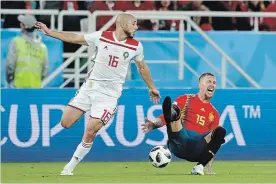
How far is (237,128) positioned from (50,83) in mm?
4020

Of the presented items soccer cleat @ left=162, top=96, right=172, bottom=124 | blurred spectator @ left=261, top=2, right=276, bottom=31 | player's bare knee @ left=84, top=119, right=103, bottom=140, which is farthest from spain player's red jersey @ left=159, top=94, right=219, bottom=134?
blurred spectator @ left=261, top=2, right=276, bottom=31

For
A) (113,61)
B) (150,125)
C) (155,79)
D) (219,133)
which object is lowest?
(155,79)

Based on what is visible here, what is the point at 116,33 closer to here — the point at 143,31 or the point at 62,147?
the point at 62,147

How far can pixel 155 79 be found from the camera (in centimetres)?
2259

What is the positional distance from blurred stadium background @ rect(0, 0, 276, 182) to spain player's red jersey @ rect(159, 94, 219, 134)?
75 cm

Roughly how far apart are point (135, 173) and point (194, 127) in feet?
3.54

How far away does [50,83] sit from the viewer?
866 inches

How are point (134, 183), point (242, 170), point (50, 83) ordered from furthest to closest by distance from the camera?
1. point (50, 83)
2. point (242, 170)
3. point (134, 183)

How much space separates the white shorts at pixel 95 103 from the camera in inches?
640

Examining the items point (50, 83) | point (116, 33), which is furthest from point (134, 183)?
point (50, 83)

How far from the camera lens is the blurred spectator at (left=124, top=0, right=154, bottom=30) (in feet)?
75.9

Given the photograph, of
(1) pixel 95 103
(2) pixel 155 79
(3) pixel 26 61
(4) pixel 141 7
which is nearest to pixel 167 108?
(1) pixel 95 103

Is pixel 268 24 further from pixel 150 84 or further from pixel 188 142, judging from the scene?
pixel 188 142

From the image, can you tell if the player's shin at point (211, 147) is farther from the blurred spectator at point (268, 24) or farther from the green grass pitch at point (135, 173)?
the blurred spectator at point (268, 24)
